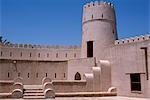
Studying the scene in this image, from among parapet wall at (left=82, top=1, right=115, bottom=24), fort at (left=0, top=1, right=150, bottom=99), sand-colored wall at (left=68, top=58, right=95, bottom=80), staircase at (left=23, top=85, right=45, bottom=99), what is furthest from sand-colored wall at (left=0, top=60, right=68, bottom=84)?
staircase at (left=23, top=85, right=45, bottom=99)

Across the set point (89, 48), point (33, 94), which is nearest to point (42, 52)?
point (89, 48)

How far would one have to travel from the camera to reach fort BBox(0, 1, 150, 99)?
18.3 m

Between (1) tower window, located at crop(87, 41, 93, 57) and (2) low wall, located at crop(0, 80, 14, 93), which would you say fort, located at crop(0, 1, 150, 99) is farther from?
(1) tower window, located at crop(87, 41, 93, 57)

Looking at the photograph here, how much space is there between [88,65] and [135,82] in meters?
6.88

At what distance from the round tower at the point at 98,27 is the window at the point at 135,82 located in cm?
673

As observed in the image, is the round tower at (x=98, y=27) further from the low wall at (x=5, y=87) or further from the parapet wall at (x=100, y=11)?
the low wall at (x=5, y=87)

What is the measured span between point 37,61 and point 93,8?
10.3 metres

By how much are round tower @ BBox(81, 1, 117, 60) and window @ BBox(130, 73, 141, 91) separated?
6729mm

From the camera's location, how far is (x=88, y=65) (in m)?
24.4

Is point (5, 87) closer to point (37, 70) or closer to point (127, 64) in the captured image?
point (127, 64)

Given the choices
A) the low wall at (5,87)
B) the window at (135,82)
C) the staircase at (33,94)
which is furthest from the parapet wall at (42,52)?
the window at (135,82)

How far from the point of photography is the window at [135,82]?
18.2m

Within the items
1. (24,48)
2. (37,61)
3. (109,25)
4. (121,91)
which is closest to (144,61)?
(121,91)

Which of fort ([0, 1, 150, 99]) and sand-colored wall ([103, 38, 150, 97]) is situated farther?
fort ([0, 1, 150, 99])
